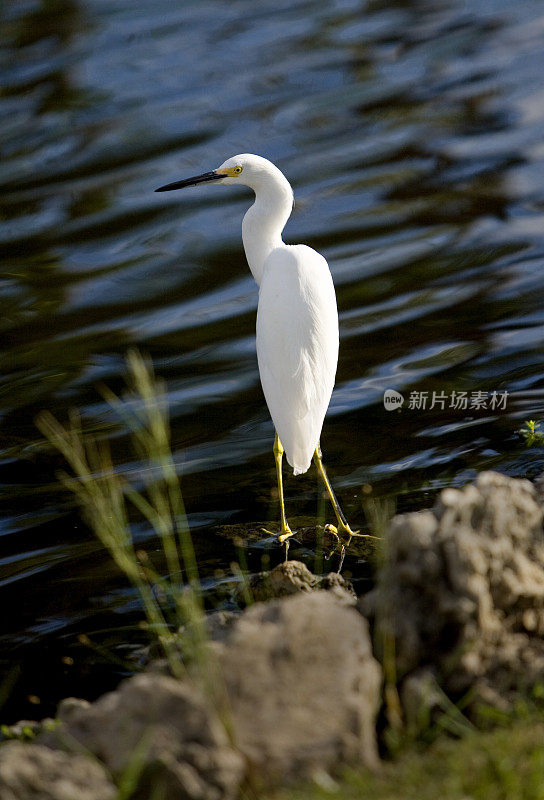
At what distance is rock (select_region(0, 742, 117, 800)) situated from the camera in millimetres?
2178

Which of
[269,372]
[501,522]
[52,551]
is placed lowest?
[52,551]

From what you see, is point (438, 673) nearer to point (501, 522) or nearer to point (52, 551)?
point (501, 522)

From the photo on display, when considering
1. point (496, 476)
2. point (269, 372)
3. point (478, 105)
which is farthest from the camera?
point (478, 105)

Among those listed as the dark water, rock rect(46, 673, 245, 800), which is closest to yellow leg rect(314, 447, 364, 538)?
the dark water

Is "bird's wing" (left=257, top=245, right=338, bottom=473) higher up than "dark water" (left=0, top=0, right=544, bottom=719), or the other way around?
"bird's wing" (left=257, top=245, right=338, bottom=473)

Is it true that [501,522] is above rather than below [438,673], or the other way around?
above

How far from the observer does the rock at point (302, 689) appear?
2.24m

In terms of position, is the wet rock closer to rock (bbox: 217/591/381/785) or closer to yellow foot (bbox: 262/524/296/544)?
rock (bbox: 217/591/381/785)

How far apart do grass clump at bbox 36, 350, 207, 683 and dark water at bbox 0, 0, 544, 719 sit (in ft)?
0.34

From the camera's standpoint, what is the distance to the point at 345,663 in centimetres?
232

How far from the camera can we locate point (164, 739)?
88.3 inches

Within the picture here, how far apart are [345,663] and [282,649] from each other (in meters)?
0.14

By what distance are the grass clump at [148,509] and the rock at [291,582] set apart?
0.21m

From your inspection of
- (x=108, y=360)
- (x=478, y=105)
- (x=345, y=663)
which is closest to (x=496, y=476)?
(x=345, y=663)
